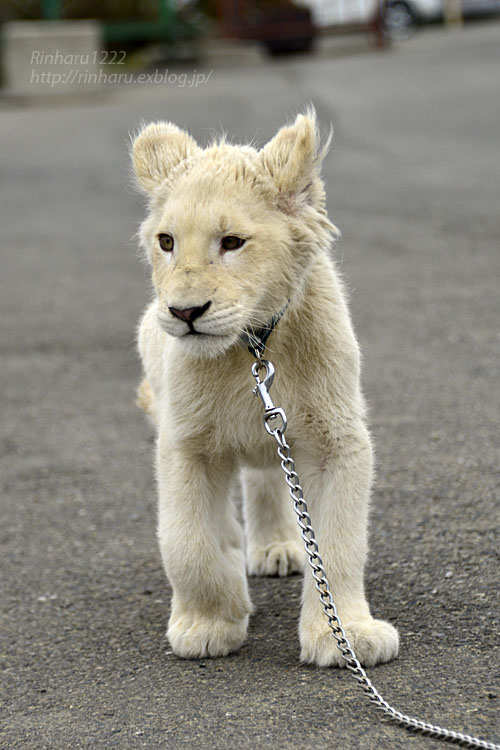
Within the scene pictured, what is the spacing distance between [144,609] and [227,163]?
1.95m

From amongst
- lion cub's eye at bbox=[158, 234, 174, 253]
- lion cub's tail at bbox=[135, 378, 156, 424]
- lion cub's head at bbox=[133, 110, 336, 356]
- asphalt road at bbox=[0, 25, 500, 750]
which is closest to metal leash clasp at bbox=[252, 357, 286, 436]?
lion cub's head at bbox=[133, 110, 336, 356]

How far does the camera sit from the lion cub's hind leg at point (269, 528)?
187 inches

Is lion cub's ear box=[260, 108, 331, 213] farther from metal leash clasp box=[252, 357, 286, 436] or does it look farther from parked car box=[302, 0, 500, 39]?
parked car box=[302, 0, 500, 39]

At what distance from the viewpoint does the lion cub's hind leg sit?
4.74 meters

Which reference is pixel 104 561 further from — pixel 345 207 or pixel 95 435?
pixel 345 207

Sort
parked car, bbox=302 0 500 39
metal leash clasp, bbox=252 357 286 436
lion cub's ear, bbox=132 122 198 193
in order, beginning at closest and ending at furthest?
metal leash clasp, bbox=252 357 286 436, lion cub's ear, bbox=132 122 198 193, parked car, bbox=302 0 500 39

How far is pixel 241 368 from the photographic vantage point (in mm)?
3836

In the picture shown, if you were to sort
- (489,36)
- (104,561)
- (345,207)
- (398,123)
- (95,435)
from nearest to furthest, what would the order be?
(104,561), (95,435), (345,207), (398,123), (489,36)

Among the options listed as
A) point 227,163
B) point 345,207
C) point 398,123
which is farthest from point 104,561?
point 398,123

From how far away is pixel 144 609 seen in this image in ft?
14.9

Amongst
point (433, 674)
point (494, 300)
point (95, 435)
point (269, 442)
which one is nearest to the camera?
point (433, 674)

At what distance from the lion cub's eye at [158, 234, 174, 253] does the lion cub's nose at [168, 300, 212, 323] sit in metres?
0.32

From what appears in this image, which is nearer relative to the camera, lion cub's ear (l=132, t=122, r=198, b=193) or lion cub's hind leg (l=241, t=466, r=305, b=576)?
lion cub's ear (l=132, t=122, r=198, b=193)

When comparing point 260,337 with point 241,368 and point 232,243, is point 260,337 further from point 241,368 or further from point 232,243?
point 232,243
